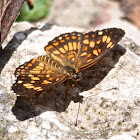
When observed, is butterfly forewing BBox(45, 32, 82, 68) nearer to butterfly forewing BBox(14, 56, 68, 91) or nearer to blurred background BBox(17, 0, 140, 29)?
butterfly forewing BBox(14, 56, 68, 91)

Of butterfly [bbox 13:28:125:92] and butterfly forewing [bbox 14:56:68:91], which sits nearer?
butterfly forewing [bbox 14:56:68:91]

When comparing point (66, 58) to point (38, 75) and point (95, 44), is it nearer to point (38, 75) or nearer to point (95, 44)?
point (95, 44)

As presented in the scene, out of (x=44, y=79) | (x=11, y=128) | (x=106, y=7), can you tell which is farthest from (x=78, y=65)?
(x=106, y=7)

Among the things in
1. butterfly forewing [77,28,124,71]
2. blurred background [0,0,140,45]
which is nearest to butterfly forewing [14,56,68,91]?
butterfly forewing [77,28,124,71]

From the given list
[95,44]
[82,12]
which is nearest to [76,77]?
[95,44]

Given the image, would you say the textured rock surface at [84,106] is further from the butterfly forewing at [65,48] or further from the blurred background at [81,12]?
the blurred background at [81,12]

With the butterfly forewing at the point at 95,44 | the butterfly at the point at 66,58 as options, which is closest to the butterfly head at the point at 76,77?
the butterfly at the point at 66,58
